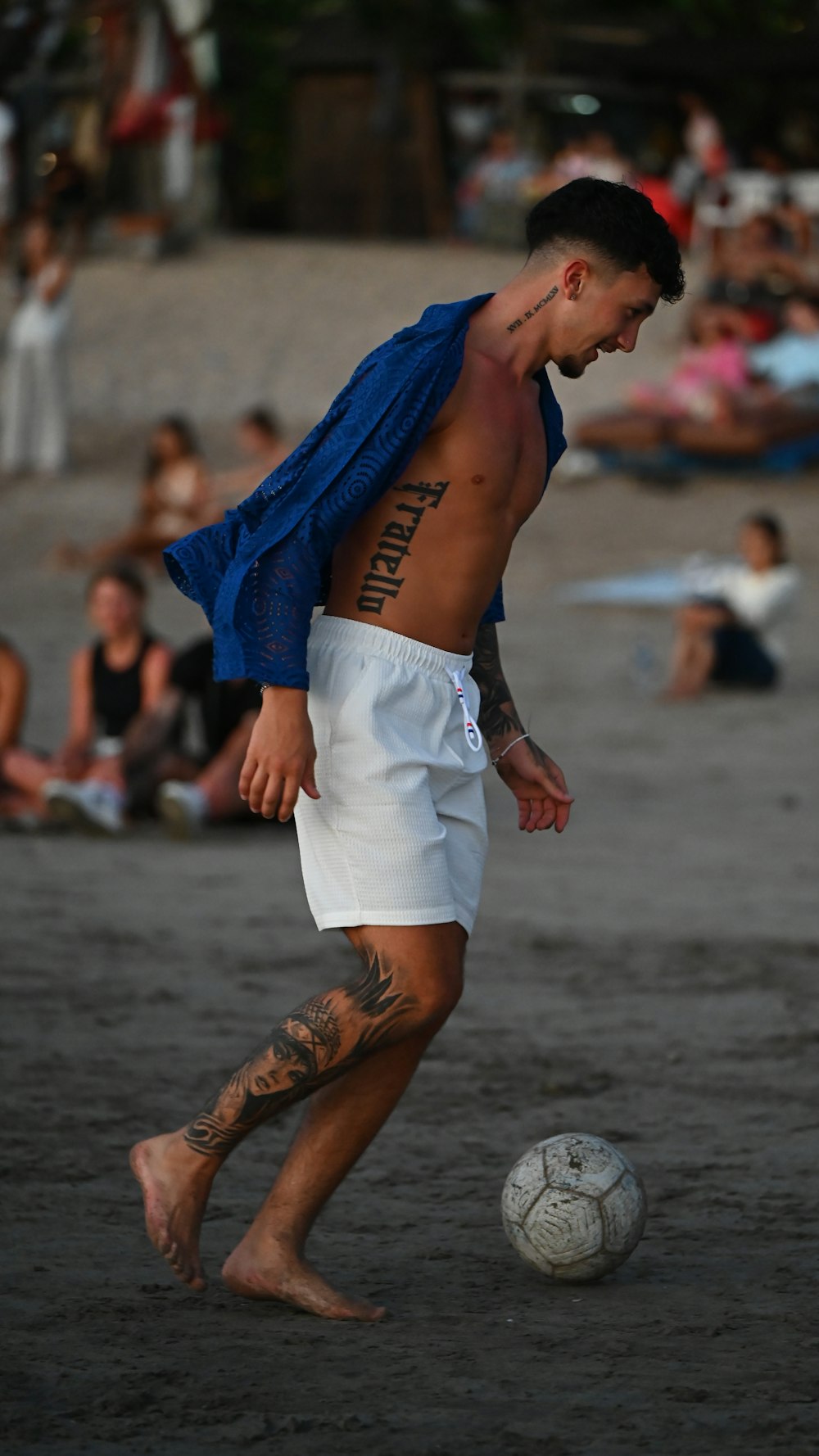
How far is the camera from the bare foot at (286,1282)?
367 cm

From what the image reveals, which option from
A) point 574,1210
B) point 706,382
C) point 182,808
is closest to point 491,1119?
point 574,1210

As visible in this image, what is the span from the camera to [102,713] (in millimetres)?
9422

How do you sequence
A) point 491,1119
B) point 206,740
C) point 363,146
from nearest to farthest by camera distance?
point 491,1119
point 206,740
point 363,146

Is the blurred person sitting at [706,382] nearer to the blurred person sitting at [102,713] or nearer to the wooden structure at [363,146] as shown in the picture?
the blurred person sitting at [102,713]

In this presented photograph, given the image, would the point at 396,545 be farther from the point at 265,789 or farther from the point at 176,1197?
the point at 176,1197

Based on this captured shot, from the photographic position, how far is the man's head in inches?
142

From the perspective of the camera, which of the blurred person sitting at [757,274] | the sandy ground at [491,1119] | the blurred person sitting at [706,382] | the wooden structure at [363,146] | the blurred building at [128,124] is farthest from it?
the wooden structure at [363,146]

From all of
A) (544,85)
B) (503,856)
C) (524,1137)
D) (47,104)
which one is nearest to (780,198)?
(544,85)

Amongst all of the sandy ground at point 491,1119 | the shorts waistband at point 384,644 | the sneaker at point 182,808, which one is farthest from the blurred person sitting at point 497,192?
the shorts waistband at point 384,644

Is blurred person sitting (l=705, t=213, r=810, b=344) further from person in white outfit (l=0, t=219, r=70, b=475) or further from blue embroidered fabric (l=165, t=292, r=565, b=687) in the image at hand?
blue embroidered fabric (l=165, t=292, r=565, b=687)

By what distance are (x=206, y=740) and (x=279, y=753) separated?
19.7 ft

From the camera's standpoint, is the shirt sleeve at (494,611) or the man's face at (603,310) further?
the shirt sleeve at (494,611)

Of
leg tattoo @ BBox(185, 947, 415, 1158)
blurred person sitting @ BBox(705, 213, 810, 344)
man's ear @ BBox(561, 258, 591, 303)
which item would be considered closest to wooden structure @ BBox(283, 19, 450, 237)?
blurred person sitting @ BBox(705, 213, 810, 344)

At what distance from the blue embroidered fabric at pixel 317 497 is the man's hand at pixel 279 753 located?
4 cm
